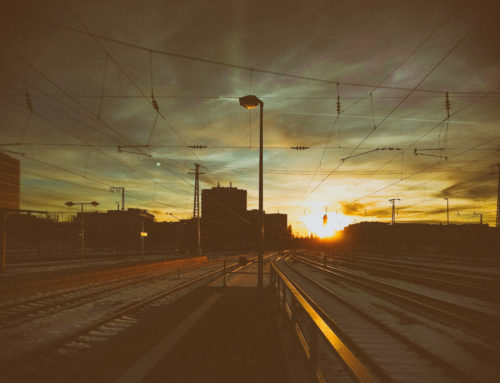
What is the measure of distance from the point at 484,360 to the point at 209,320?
6.54 m

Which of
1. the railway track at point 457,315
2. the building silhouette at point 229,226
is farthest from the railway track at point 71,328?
the building silhouette at point 229,226

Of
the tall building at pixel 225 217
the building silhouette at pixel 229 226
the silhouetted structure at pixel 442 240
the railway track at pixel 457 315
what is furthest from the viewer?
the tall building at pixel 225 217

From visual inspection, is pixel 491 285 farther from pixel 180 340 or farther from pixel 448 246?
pixel 448 246

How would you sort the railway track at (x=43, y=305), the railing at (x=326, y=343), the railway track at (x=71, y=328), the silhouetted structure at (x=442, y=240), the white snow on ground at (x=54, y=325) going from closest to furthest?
the railing at (x=326, y=343)
the railway track at (x=71, y=328)
the white snow on ground at (x=54, y=325)
the railway track at (x=43, y=305)
the silhouetted structure at (x=442, y=240)

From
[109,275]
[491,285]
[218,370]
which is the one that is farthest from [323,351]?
[109,275]

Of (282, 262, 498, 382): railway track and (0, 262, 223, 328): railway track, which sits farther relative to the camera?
(0, 262, 223, 328): railway track

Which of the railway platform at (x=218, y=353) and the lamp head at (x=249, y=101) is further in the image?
the lamp head at (x=249, y=101)

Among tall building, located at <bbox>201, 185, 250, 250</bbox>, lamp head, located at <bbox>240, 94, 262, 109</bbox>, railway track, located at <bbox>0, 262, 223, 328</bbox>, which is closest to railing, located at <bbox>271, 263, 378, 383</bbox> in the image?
railway track, located at <bbox>0, 262, 223, 328</bbox>

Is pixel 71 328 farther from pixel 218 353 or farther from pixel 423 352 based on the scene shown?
pixel 423 352

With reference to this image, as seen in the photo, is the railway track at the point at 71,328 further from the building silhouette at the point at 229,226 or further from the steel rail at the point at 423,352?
the building silhouette at the point at 229,226

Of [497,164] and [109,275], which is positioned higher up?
[497,164]

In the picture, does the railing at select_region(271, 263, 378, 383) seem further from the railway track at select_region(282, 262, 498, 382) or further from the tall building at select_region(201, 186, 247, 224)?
the tall building at select_region(201, 186, 247, 224)

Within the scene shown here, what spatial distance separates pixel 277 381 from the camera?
6004mm

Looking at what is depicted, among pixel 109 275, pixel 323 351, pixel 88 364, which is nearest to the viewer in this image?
pixel 88 364
